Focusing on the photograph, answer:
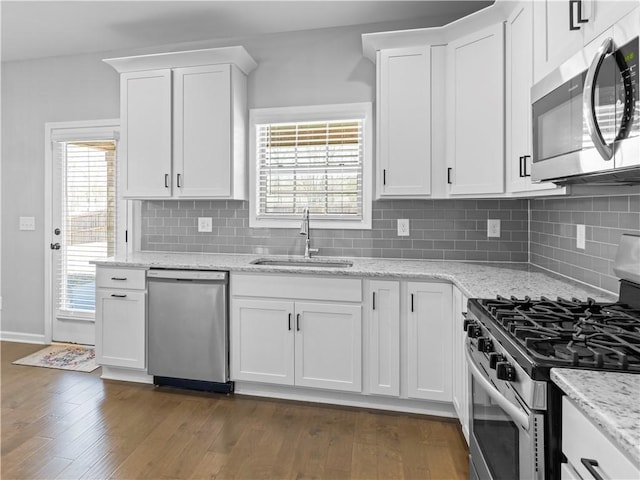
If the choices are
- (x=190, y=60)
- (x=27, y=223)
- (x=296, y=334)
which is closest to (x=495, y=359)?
(x=296, y=334)

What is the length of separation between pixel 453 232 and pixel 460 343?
104 cm

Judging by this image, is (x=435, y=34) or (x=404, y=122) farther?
(x=404, y=122)

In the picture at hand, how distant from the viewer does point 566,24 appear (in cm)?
162

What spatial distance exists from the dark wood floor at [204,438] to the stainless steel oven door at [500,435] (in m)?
0.57

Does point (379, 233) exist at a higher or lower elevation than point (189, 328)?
higher

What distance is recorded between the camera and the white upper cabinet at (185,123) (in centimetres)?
321

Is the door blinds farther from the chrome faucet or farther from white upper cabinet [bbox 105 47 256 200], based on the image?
the chrome faucet

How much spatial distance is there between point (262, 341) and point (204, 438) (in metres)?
0.70

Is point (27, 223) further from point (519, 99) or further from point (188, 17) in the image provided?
point (519, 99)

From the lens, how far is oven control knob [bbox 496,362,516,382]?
1182 millimetres

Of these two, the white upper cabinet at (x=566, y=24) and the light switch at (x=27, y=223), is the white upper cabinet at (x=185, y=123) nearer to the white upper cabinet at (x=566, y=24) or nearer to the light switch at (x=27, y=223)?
the light switch at (x=27, y=223)


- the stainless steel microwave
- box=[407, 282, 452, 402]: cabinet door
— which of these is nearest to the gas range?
the stainless steel microwave

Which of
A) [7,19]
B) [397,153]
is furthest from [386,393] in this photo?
[7,19]

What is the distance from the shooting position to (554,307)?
1577 mm
